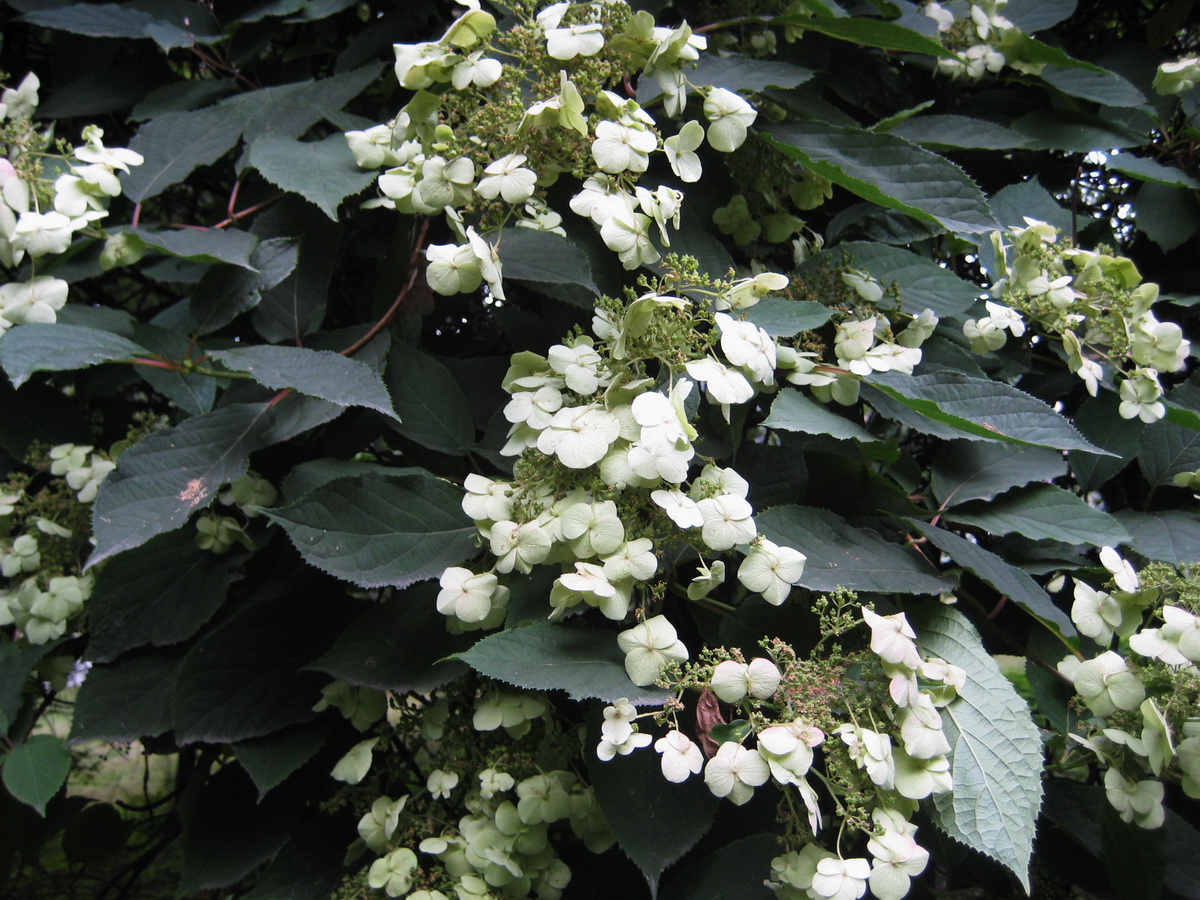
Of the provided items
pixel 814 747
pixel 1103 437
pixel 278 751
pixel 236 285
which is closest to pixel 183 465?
pixel 236 285

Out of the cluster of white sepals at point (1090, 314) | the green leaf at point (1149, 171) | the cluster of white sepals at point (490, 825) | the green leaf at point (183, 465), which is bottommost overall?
the cluster of white sepals at point (490, 825)

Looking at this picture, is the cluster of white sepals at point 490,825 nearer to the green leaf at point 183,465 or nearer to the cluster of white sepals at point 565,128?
the green leaf at point 183,465

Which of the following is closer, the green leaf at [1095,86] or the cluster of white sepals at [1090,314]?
the cluster of white sepals at [1090,314]

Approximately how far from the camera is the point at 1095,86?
143 cm

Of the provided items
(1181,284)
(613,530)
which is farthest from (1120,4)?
(613,530)

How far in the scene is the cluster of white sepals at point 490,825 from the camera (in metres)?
A: 1.03

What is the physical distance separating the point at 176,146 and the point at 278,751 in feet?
3.41

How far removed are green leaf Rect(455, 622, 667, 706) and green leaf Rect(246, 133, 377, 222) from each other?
66 cm

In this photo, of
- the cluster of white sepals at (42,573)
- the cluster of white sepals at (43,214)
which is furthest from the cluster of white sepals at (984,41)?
the cluster of white sepals at (42,573)

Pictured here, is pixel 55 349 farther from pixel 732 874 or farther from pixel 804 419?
pixel 732 874

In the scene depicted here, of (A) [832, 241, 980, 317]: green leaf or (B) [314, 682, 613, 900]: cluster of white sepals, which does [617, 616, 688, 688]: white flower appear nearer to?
(B) [314, 682, 613, 900]: cluster of white sepals

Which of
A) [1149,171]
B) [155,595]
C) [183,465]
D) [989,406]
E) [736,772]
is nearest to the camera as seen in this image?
[736,772]

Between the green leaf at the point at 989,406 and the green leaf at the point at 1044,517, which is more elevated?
the green leaf at the point at 989,406

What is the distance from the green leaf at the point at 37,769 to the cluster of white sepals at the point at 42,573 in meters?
0.16
